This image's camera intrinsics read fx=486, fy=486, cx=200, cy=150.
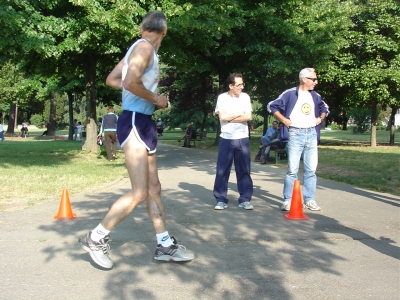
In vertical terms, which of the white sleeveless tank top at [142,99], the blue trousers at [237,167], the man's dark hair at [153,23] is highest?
the man's dark hair at [153,23]

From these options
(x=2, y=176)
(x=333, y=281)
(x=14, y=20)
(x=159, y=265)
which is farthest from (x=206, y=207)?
(x=14, y=20)

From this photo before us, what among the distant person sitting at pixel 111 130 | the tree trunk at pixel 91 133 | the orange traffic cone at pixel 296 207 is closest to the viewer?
the orange traffic cone at pixel 296 207

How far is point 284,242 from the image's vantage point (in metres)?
5.28

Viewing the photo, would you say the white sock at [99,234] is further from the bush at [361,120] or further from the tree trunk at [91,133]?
the bush at [361,120]

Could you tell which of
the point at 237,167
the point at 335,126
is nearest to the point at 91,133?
the point at 237,167

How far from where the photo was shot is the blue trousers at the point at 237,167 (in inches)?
285

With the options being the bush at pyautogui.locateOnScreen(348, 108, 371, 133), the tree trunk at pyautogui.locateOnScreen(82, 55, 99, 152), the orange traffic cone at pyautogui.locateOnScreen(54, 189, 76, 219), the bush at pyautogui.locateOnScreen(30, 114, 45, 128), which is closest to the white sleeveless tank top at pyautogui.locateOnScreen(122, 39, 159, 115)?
the orange traffic cone at pyautogui.locateOnScreen(54, 189, 76, 219)

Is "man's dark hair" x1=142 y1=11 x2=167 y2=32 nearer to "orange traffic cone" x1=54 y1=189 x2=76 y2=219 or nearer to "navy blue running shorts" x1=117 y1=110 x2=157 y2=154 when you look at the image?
"navy blue running shorts" x1=117 y1=110 x2=157 y2=154

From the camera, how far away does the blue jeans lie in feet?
23.3

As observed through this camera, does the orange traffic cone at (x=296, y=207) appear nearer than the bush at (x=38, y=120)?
Yes

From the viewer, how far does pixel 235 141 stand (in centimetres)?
727

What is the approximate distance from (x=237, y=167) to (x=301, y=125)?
1134mm

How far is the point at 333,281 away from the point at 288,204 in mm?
3063

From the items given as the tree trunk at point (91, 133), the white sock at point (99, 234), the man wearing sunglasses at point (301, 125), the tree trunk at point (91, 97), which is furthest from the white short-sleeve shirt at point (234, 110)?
the tree trunk at point (91, 133)
